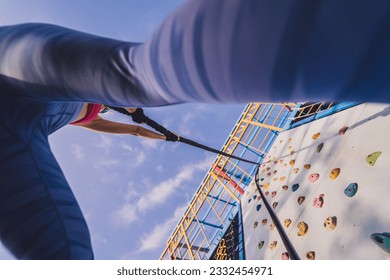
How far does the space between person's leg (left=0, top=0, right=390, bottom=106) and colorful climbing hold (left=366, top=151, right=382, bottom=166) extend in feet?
3.95

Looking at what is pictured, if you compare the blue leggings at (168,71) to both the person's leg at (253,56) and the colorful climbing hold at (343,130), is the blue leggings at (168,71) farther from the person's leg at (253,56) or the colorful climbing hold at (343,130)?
the colorful climbing hold at (343,130)

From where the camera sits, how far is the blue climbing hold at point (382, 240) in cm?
103

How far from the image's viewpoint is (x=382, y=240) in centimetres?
106

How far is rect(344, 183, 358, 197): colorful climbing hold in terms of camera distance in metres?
1.39

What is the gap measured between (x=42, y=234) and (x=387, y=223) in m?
1.39

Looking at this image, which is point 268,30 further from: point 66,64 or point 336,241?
point 336,241

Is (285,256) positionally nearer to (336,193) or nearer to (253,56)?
(336,193)

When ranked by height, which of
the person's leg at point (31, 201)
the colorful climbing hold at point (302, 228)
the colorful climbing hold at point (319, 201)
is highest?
the colorful climbing hold at point (319, 201)

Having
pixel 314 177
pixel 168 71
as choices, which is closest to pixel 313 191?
pixel 314 177

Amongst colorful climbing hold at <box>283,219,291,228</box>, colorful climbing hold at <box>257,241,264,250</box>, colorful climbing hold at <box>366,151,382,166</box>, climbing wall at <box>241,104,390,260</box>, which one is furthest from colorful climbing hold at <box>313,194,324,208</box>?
colorful climbing hold at <box>257,241,264,250</box>

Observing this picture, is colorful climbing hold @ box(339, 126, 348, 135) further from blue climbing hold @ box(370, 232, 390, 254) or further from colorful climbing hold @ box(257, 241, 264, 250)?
colorful climbing hold @ box(257, 241, 264, 250)

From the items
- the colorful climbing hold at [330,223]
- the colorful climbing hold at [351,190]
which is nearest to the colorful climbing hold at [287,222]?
the colorful climbing hold at [330,223]

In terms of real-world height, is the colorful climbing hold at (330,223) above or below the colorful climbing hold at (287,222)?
above

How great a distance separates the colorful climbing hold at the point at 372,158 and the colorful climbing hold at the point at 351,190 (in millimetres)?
143
